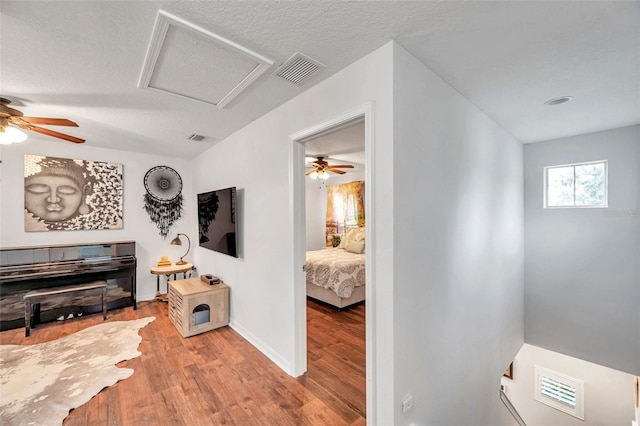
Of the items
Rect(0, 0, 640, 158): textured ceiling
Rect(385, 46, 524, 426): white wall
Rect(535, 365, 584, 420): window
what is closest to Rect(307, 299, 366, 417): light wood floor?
Rect(385, 46, 524, 426): white wall

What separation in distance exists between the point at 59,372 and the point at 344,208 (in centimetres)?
536

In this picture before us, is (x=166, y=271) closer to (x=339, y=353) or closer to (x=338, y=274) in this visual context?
(x=338, y=274)

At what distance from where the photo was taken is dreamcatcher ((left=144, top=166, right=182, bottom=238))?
14.6 ft

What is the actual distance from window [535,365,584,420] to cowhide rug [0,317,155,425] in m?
6.08

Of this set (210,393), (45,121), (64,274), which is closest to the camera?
(210,393)

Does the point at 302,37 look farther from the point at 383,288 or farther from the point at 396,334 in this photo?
the point at 396,334

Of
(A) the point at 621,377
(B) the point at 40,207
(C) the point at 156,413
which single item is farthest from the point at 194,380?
(A) the point at 621,377

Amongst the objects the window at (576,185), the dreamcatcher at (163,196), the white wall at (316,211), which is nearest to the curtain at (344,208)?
the white wall at (316,211)

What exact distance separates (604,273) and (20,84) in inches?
242

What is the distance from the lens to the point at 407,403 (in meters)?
1.64

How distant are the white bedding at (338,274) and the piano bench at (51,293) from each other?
293cm

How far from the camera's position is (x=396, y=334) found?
1.57 m

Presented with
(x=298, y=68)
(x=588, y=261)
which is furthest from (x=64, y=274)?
(x=588, y=261)

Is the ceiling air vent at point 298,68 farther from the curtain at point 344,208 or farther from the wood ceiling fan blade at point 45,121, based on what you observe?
the curtain at point 344,208
